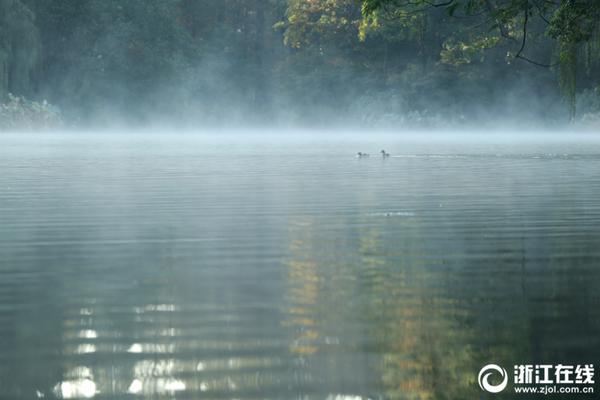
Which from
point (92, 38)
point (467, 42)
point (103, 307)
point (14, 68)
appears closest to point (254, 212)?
point (103, 307)

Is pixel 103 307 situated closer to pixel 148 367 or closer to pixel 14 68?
pixel 148 367

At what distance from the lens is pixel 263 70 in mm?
93875

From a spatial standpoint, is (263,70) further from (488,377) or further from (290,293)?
(488,377)

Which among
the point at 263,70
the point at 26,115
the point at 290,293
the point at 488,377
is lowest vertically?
the point at 488,377

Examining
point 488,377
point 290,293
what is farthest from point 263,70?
point 488,377

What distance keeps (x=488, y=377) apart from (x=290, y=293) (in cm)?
284

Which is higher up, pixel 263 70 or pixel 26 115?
pixel 263 70

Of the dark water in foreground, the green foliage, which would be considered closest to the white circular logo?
the dark water in foreground

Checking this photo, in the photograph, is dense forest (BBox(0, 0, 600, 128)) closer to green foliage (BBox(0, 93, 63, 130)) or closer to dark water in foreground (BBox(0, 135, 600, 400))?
green foliage (BBox(0, 93, 63, 130))

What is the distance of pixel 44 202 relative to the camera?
17641 millimetres

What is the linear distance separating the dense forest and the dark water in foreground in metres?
56.2

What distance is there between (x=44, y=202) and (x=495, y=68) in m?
63.9

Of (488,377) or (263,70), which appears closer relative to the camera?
(488,377)

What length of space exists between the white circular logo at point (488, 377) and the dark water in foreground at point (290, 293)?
0.05m
